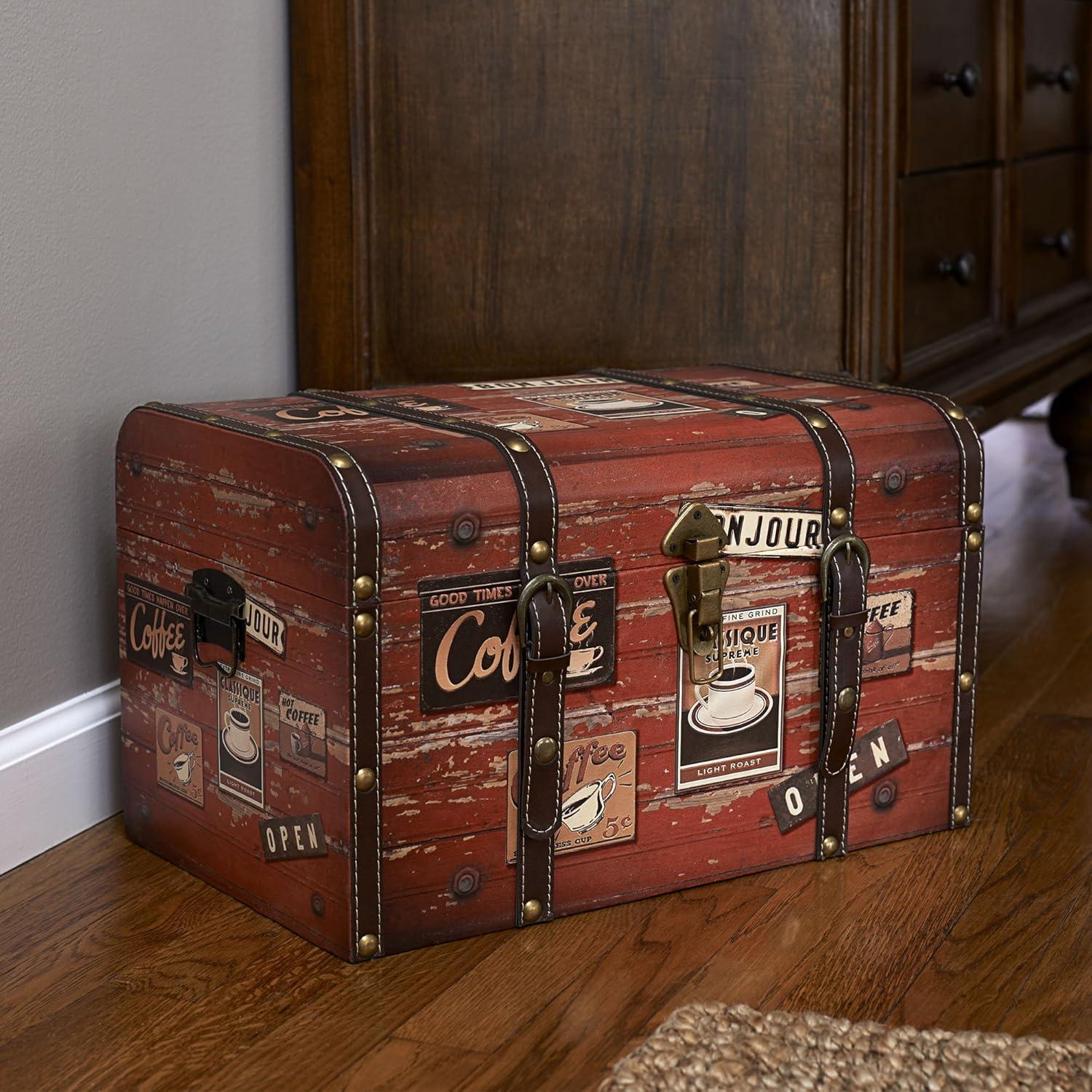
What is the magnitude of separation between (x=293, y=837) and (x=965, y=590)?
61 cm

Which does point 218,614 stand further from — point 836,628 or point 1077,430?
point 1077,430

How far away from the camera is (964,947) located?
3.69ft

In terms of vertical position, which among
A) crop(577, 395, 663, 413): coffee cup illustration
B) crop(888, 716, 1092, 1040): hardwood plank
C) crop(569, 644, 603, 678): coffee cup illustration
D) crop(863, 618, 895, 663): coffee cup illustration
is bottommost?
crop(888, 716, 1092, 1040): hardwood plank

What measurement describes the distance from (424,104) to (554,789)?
0.78m

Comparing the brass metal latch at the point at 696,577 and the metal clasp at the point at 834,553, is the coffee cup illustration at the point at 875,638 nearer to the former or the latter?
the metal clasp at the point at 834,553

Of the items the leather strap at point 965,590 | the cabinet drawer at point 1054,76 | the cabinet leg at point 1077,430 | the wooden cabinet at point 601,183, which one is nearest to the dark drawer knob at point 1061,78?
the cabinet drawer at point 1054,76

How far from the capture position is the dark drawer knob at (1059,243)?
2.13 metres

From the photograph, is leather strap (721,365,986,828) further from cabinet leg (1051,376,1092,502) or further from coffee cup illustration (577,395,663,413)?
cabinet leg (1051,376,1092,502)

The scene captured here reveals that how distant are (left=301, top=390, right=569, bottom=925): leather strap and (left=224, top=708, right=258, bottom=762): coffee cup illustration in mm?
214

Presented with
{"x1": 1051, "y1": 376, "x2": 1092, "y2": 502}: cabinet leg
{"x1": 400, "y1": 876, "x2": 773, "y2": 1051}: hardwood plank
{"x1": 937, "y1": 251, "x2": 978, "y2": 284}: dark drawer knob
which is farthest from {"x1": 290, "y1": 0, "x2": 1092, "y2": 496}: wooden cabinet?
{"x1": 1051, "y1": 376, "x2": 1092, "y2": 502}: cabinet leg

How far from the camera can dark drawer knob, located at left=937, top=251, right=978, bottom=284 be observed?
1.76 metres

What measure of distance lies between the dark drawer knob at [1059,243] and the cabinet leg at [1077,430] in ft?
1.63

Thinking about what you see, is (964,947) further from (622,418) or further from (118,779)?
(118,779)

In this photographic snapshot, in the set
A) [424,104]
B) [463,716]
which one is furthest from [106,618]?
[424,104]
